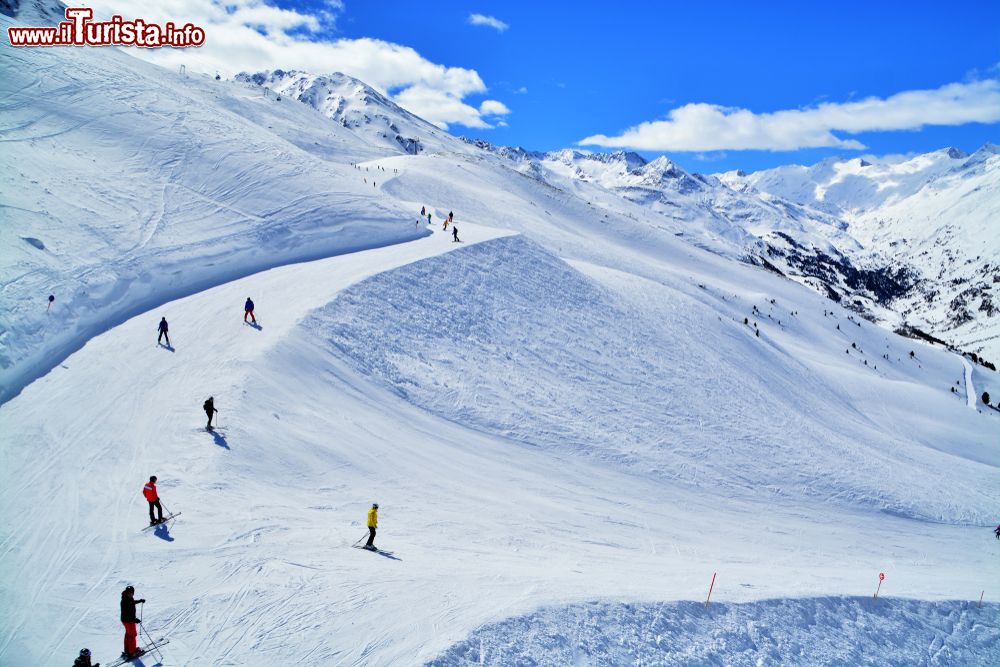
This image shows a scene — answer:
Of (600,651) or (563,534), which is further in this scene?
(563,534)

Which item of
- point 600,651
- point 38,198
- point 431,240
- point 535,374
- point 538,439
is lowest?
point 600,651

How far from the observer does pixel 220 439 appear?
1795 centimetres

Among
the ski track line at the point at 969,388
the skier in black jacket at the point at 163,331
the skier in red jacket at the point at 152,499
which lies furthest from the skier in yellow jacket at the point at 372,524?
the ski track line at the point at 969,388

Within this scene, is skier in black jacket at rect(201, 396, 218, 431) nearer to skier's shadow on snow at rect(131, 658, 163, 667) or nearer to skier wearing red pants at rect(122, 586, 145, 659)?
skier wearing red pants at rect(122, 586, 145, 659)

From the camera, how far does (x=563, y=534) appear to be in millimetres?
18875

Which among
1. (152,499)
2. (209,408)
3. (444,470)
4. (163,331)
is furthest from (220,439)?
(163,331)

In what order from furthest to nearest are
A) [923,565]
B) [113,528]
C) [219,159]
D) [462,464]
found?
[219,159] < [923,565] < [462,464] < [113,528]

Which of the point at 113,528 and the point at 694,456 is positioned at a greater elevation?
the point at 694,456

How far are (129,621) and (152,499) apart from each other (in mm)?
4165

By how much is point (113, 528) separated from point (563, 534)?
12.7 m

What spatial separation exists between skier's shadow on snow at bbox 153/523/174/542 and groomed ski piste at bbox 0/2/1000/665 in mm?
41

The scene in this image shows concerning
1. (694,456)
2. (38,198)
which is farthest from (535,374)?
(38,198)

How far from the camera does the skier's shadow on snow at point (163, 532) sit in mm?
13711

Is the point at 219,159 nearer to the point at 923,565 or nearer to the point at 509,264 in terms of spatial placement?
the point at 509,264
